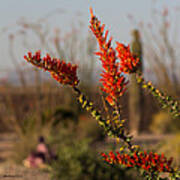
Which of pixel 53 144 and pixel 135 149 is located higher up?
pixel 135 149

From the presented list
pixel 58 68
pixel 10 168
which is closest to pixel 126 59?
pixel 58 68

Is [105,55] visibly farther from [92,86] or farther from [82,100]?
[92,86]

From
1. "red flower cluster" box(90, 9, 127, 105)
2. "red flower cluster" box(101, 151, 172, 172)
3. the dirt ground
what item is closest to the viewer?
"red flower cluster" box(90, 9, 127, 105)

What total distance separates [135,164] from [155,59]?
Result: 53.7ft

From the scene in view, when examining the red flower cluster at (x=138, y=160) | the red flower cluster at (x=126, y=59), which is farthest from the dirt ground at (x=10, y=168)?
the red flower cluster at (x=126, y=59)

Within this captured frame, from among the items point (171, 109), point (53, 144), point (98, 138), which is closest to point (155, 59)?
point (98, 138)

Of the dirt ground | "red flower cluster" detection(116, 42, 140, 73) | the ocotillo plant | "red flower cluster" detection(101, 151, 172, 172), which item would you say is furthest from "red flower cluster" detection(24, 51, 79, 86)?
the dirt ground

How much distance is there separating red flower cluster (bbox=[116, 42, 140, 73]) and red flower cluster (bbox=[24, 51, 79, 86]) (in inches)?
10.1

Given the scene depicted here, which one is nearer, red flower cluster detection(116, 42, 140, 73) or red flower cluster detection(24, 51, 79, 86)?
red flower cluster detection(24, 51, 79, 86)

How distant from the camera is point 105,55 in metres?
1.61

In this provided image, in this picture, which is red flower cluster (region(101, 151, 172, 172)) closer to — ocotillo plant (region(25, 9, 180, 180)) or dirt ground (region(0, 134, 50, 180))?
ocotillo plant (region(25, 9, 180, 180))

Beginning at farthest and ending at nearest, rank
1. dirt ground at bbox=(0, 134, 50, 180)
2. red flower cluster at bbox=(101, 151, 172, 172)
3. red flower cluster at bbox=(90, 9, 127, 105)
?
dirt ground at bbox=(0, 134, 50, 180), red flower cluster at bbox=(101, 151, 172, 172), red flower cluster at bbox=(90, 9, 127, 105)

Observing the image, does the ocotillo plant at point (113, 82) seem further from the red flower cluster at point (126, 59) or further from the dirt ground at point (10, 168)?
the dirt ground at point (10, 168)

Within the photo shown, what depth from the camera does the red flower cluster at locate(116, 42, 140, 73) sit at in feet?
5.73
